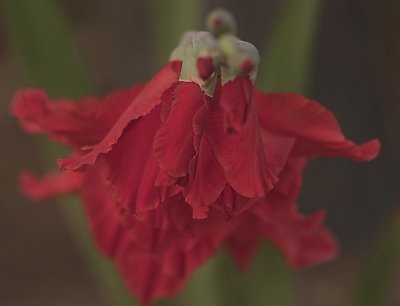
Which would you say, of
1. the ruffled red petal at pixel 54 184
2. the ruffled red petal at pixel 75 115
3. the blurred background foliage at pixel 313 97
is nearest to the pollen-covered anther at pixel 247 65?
the ruffled red petal at pixel 75 115

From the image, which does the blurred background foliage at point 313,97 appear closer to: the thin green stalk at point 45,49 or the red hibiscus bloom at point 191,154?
the thin green stalk at point 45,49

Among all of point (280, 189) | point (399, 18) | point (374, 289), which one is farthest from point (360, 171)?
point (280, 189)

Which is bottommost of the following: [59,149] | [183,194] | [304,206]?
[304,206]

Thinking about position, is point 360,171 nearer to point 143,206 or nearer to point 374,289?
point 374,289

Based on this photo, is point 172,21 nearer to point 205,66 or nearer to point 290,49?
point 290,49

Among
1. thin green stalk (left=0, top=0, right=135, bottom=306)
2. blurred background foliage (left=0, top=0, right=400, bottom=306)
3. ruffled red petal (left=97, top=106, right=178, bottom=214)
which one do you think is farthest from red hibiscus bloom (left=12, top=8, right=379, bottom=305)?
blurred background foliage (left=0, top=0, right=400, bottom=306)

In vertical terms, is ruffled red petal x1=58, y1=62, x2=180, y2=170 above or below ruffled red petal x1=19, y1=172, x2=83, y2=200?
above

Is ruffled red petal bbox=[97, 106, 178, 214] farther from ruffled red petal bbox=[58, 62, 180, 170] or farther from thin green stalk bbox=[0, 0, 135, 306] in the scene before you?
thin green stalk bbox=[0, 0, 135, 306]
